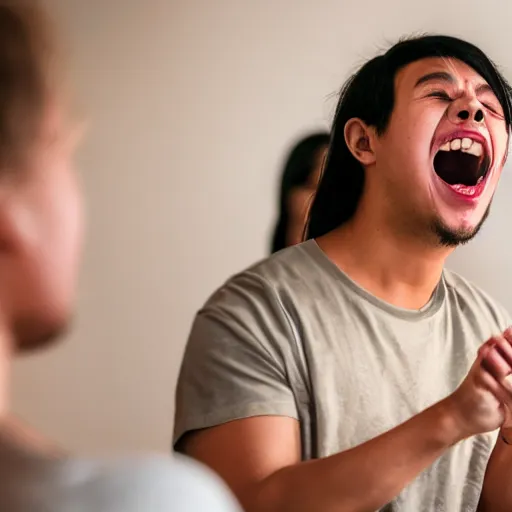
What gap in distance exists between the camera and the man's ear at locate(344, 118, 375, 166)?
78 centimetres

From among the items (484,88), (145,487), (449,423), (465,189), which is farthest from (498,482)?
(145,487)

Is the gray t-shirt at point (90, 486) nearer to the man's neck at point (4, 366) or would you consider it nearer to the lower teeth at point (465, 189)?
the man's neck at point (4, 366)

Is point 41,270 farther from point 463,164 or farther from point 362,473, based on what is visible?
point 463,164

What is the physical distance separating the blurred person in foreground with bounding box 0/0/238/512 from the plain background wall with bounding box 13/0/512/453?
0.51 metres

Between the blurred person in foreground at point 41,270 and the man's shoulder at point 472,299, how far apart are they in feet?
1.84

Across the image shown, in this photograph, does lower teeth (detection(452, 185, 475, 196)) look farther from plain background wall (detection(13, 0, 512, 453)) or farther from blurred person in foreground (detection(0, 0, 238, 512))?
blurred person in foreground (detection(0, 0, 238, 512))

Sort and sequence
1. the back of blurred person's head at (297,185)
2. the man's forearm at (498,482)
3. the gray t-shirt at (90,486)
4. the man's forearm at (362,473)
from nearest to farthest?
the gray t-shirt at (90,486) → the man's forearm at (362,473) → the man's forearm at (498,482) → the back of blurred person's head at (297,185)

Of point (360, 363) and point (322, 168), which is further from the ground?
point (322, 168)

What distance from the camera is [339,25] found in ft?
3.01

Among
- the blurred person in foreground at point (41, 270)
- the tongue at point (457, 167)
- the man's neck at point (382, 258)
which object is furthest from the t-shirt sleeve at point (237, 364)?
the blurred person in foreground at point (41, 270)

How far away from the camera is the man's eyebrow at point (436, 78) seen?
30.4 inches

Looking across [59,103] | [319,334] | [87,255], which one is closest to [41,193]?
[59,103]

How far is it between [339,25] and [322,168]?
210mm

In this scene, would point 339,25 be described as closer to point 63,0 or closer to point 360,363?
point 63,0
